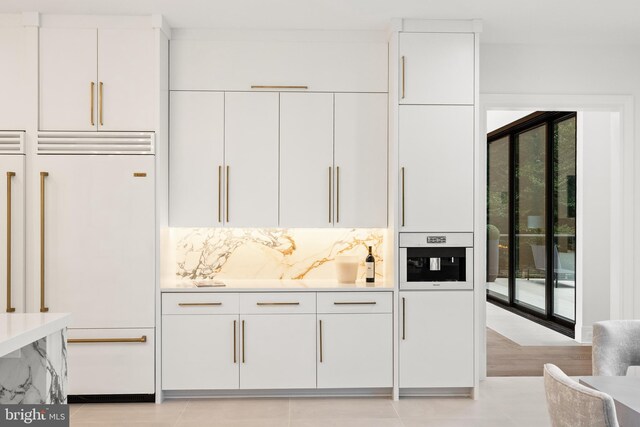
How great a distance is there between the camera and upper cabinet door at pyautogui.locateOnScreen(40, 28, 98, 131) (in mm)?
3941

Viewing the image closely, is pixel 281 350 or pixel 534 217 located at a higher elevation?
pixel 534 217

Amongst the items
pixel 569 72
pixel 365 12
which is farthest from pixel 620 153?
pixel 365 12

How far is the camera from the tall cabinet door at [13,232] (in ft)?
12.7

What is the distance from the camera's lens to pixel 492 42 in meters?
4.52

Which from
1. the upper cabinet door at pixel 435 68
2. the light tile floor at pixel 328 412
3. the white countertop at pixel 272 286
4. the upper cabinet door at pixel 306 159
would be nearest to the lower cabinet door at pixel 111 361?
the light tile floor at pixel 328 412

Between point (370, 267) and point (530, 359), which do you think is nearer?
point (370, 267)

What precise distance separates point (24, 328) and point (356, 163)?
2686 millimetres

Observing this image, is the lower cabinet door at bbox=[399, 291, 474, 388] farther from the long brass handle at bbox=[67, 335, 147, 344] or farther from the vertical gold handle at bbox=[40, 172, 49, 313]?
the vertical gold handle at bbox=[40, 172, 49, 313]

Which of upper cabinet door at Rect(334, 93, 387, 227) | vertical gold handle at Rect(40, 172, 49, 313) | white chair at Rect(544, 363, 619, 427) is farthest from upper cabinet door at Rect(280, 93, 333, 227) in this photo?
white chair at Rect(544, 363, 619, 427)

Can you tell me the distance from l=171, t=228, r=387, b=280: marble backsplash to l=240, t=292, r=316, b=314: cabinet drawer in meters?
0.53

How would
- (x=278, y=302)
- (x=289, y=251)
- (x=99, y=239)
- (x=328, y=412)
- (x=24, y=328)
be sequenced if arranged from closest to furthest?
(x=24, y=328) → (x=328, y=412) → (x=99, y=239) → (x=278, y=302) → (x=289, y=251)

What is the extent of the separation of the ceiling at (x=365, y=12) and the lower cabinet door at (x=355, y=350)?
2088 millimetres

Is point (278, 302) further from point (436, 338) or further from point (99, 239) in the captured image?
point (99, 239)

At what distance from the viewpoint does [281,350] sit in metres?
4.05
